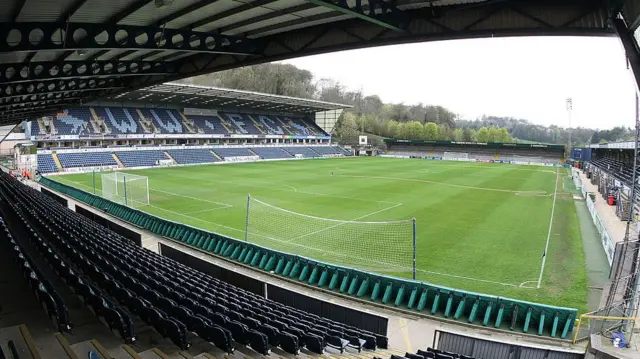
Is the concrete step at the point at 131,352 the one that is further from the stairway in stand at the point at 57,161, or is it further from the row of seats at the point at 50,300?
the stairway in stand at the point at 57,161

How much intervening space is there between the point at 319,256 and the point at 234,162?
144 ft

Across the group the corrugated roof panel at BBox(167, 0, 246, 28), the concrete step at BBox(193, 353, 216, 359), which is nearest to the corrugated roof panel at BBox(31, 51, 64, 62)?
the corrugated roof panel at BBox(167, 0, 246, 28)

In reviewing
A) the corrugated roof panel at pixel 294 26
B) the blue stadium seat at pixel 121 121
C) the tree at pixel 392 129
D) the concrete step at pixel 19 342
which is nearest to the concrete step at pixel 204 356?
the concrete step at pixel 19 342

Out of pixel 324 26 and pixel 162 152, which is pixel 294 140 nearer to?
pixel 162 152

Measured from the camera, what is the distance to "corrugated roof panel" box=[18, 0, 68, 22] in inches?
239

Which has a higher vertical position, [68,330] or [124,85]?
[124,85]

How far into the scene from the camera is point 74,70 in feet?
35.4

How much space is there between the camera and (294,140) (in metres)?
72.8

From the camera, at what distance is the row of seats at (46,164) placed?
4006cm

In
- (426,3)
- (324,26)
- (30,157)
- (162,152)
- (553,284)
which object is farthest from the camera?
(162,152)

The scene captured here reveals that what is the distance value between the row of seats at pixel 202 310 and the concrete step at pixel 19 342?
147 centimetres

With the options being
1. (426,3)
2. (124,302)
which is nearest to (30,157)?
(124,302)

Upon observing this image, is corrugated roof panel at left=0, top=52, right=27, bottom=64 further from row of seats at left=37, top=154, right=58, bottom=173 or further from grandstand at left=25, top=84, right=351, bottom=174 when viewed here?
row of seats at left=37, top=154, right=58, bottom=173

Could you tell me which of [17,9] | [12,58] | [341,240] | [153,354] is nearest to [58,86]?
[12,58]
